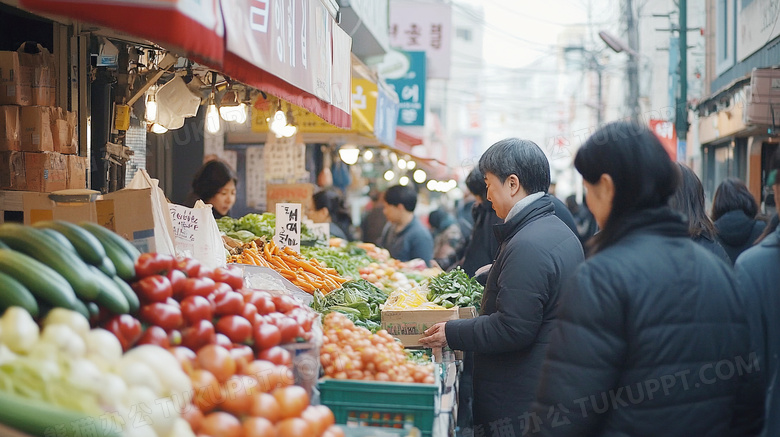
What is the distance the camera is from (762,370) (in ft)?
9.99

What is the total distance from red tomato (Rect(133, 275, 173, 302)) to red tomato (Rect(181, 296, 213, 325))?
0.08 metres

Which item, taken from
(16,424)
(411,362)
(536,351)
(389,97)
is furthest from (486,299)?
(389,97)

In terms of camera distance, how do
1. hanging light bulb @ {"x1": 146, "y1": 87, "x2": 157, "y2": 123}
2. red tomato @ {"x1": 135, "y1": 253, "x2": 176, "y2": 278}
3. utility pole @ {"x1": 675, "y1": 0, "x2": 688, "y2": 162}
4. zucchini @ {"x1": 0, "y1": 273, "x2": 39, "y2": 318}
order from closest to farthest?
zucchini @ {"x1": 0, "y1": 273, "x2": 39, "y2": 318}, red tomato @ {"x1": 135, "y1": 253, "x2": 176, "y2": 278}, hanging light bulb @ {"x1": 146, "y1": 87, "x2": 157, "y2": 123}, utility pole @ {"x1": 675, "y1": 0, "x2": 688, "y2": 162}

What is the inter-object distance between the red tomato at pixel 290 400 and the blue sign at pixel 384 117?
7.89 m

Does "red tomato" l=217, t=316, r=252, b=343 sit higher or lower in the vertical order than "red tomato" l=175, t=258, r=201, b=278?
lower

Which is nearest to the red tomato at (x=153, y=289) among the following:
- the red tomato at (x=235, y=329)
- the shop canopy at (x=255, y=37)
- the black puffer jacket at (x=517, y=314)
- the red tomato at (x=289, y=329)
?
the red tomato at (x=235, y=329)

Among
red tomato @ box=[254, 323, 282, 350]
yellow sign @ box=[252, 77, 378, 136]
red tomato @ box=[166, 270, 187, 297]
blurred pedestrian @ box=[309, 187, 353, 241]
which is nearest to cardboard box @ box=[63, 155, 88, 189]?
yellow sign @ box=[252, 77, 378, 136]

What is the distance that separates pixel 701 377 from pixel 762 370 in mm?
537

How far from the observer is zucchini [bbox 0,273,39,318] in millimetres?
2688

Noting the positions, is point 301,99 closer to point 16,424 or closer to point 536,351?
point 536,351

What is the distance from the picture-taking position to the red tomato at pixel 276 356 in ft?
10.4

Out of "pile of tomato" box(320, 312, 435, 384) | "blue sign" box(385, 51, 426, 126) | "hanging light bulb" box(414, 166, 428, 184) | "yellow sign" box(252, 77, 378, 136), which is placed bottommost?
"pile of tomato" box(320, 312, 435, 384)

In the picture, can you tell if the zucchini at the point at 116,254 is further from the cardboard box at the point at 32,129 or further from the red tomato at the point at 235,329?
the cardboard box at the point at 32,129

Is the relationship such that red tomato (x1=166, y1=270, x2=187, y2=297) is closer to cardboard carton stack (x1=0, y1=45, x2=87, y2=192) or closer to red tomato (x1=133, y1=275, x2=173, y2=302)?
red tomato (x1=133, y1=275, x2=173, y2=302)
